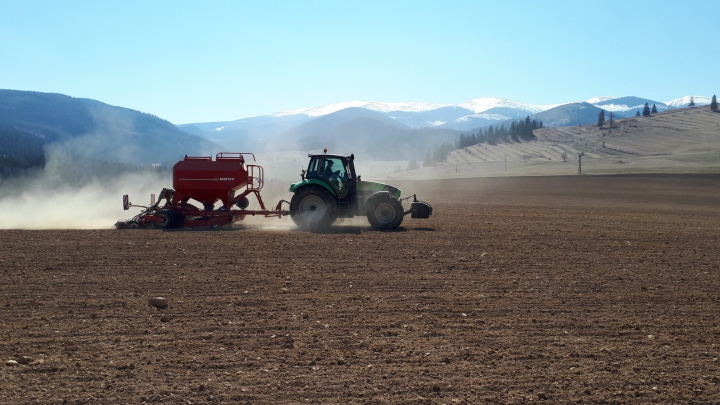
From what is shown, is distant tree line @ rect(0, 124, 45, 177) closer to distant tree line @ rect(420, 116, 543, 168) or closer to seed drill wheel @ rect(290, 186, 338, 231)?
seed drill wheel @ rect(290, 186, 338, 231)

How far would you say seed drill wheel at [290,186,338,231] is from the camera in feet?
62.5

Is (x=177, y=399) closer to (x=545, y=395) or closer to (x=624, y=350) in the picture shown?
(x=545, y=395)

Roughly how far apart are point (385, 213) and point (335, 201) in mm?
1531

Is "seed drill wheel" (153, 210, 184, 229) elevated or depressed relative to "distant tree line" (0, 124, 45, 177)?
depressed

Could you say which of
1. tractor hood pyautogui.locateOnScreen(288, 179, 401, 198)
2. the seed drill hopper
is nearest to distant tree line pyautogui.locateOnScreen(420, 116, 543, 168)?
tractor hood pyautogui.locateOnScreen(288, 179, 401, 198)

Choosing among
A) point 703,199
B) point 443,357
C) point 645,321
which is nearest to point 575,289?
point 645,321

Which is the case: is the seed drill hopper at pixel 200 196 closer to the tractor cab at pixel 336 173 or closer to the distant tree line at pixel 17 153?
the tractor cab at pixel 336 173

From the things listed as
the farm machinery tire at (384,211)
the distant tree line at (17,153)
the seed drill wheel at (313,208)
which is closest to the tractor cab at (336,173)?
the seed drill wheel at (313,208)

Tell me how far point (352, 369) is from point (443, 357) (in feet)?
3.58

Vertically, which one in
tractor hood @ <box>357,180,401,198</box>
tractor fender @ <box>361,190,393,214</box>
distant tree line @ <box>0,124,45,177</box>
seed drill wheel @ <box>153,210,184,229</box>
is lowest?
seed drill wheel @ <box>153,210,184,229</box>

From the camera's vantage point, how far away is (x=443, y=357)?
23.8 feet

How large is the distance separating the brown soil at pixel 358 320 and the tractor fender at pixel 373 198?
334cm

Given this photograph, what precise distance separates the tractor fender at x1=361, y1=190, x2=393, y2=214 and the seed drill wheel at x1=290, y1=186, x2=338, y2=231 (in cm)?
90

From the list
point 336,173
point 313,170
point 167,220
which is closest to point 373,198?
point 336,173
